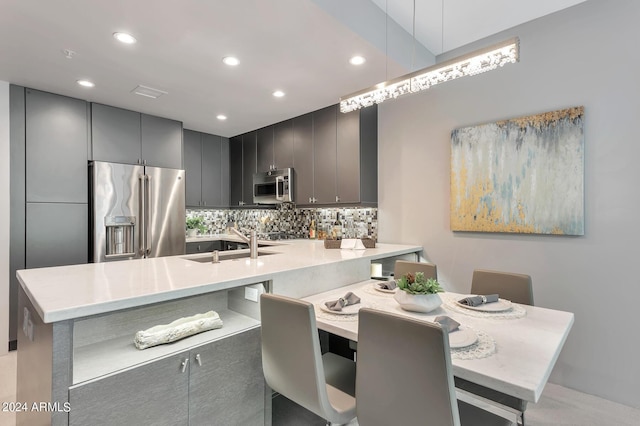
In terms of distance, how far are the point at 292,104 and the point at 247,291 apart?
257cm

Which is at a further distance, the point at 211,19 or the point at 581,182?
the point at 581,182

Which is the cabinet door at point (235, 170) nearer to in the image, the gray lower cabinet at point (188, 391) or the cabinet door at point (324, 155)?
the cabinet door at point (324, 155)

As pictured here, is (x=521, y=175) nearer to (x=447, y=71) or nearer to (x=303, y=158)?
(x=447, y=71)

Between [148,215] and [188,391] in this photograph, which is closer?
[188,391]

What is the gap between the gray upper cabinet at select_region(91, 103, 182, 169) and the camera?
3.65 meters

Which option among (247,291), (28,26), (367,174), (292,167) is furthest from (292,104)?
(247,291)

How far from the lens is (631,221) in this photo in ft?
7.13

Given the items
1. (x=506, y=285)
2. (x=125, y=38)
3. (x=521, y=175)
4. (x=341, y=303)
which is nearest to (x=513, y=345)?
(x=341, y=303)

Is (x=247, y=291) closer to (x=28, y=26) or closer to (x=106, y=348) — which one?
(x=106, y=348)

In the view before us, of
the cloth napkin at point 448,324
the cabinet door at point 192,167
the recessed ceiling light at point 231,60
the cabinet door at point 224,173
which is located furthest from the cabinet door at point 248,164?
the cloth napkin at point 448,324

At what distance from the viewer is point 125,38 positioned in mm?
2283

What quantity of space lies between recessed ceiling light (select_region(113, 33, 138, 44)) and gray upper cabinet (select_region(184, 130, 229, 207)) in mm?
2517

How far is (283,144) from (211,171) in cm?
144

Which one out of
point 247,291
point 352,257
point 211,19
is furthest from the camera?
point 352,257
